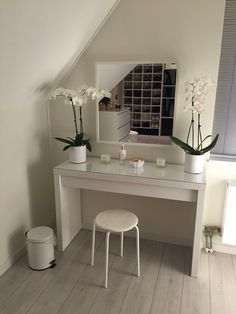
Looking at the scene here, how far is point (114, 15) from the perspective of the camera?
210 centimetres

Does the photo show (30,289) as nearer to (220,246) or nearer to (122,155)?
(122,155)

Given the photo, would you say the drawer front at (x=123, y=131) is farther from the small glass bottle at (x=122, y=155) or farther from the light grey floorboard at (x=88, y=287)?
the light grey floorboard at (x=88, y=287)

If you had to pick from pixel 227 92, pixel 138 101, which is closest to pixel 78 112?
pixel 138 101

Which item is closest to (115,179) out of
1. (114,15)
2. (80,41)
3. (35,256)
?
(35,256)

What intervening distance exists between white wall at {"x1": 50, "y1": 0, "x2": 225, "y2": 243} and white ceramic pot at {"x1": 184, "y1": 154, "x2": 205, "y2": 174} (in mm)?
231

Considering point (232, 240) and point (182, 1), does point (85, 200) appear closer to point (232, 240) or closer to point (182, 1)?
point (232, 240)

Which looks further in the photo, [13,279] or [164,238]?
[164,238]

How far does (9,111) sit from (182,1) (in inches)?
57.0

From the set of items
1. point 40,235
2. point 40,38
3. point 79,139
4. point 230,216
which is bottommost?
point 40,235

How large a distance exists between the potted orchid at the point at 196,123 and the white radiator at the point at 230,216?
0.31 metres

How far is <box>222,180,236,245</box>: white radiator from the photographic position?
6.79ft

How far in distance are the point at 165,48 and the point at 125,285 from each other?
1.73 m

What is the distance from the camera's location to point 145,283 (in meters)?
1.93

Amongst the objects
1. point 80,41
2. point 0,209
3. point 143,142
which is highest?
point 80,41
